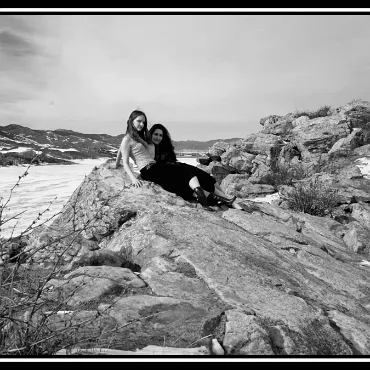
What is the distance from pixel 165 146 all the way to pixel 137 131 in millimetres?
621

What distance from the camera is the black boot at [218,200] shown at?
569cm

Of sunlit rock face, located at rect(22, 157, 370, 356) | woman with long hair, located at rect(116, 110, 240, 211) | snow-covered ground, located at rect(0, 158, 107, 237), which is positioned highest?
woman with long hair, located at rect(116, 110, 240, 211)

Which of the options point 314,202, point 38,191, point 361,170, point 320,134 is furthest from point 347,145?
point 38,191

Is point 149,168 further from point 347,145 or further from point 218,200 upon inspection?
point 347,145

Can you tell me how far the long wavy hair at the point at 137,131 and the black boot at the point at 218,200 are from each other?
1348 mm

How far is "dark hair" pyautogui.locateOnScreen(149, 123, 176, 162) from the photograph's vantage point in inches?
240

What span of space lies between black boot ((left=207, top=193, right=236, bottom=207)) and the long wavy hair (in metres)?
1.35

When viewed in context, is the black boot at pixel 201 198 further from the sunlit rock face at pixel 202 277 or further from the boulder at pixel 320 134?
the boulder at pixel 320 134

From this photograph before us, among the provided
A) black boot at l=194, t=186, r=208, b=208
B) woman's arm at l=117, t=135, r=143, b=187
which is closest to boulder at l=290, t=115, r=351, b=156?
black boot at l=194, t=186, r=208, b=208

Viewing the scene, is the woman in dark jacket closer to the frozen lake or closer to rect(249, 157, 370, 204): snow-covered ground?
the frozen lake

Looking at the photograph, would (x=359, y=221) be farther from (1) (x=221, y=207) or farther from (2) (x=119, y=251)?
(2) (x=119, y=251)

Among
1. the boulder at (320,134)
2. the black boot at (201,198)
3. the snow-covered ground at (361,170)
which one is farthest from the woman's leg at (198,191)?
the boulder at (320,134)

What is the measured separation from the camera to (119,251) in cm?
413
